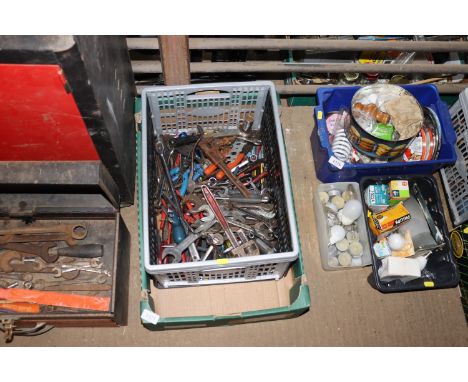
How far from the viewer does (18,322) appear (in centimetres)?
133

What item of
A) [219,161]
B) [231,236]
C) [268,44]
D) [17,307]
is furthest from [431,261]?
[17,307]

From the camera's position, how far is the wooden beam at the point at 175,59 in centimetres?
138

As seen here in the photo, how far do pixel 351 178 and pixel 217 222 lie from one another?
1.64 ft

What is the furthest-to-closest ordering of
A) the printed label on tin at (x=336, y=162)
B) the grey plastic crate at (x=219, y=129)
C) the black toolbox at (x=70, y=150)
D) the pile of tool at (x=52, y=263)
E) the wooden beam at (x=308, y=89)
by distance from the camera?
the wooden beam at (x=308, y=89), the printed label on tin at (x=336, y=162), the pile of tool at (x=52, y=263), the grey plastic crate at (x=219, y=129), the black toolbox at (x=70, y=150)

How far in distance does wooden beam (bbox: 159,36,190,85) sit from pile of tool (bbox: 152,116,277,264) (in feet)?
0.65

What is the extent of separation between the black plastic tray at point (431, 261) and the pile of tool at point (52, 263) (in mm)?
875

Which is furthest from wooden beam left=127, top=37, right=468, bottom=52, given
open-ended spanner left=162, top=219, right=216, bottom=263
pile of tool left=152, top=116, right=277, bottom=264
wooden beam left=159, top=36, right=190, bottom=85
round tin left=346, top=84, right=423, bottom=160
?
open-ended spanner left=162, top=219, right=216, bottom=263

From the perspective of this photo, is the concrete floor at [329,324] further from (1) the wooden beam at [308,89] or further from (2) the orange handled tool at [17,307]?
(1) the wooden beam at [308,89]

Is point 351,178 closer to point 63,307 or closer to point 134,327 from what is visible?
point 134,327

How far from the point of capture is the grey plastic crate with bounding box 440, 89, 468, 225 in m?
1.59

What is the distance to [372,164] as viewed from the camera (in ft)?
4.90

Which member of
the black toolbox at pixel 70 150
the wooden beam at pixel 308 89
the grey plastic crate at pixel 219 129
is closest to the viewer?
the black toolbox at pixel 70 150

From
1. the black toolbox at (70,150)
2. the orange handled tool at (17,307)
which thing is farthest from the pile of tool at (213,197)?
the orange handled tool at (17,307)

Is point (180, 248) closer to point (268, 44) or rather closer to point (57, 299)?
point (57, 299)
